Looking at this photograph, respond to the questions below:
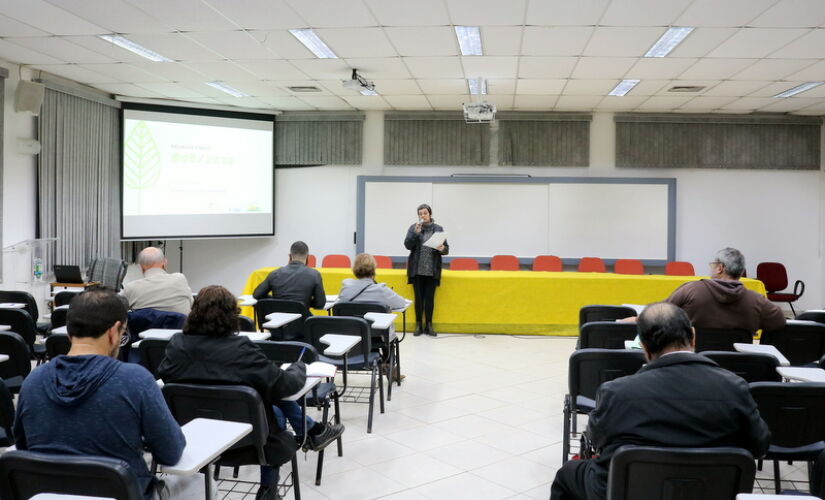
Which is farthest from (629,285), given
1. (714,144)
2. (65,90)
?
(65,90)

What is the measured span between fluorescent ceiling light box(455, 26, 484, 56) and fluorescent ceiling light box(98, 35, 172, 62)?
3.41 metres

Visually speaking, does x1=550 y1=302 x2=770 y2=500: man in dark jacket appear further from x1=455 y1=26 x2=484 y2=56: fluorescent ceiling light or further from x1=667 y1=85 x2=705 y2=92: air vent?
x1=667 y1=85 x2=705 y2=92: air vent

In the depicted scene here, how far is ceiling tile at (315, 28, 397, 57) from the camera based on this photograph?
19.6ft

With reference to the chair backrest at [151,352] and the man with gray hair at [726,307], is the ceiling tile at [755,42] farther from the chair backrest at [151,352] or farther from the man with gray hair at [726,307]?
the chair backrest at [151,352]

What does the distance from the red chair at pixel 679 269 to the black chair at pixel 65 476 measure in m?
9.10

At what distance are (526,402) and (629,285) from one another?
3029mm

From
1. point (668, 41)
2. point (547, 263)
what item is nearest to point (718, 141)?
point (547, 263)

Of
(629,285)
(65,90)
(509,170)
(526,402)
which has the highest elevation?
(65,90)

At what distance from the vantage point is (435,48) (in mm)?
6492

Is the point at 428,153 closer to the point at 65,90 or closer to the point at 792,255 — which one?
the point at 65,90

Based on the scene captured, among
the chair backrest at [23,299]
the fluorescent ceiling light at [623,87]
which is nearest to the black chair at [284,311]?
the chair backrest at [23,299]

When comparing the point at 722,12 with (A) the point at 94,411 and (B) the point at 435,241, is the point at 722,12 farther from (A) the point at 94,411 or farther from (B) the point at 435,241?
(A) the point at 94,411

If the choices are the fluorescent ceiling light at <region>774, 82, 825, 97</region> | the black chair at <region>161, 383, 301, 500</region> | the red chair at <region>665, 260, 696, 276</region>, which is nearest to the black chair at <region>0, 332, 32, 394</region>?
the black chair at <region>161, 383, 301, 500</region>

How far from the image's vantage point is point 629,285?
24.1 feet
